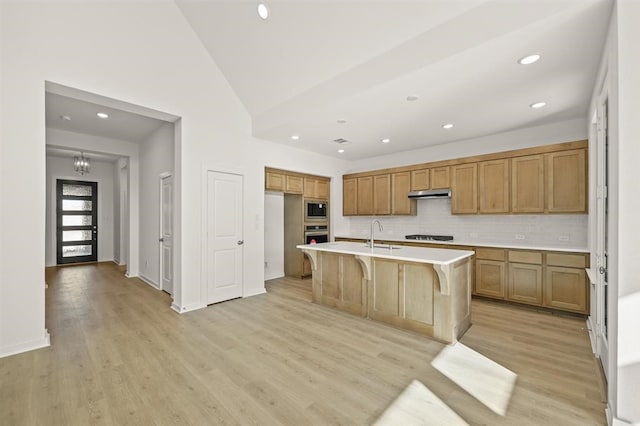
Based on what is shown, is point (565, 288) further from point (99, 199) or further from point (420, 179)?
point (99, 199)

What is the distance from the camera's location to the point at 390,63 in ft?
9.90

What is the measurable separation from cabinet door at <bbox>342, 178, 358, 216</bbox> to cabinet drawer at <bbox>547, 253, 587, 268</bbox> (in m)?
3.69

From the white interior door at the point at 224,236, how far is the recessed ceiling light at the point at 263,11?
2.28 m

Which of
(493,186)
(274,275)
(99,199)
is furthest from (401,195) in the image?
(99,199)

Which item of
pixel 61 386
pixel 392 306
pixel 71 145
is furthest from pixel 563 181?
Answer: pixel 71 145

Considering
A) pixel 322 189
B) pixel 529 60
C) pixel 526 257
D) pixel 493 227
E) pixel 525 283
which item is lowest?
pixel 525 283

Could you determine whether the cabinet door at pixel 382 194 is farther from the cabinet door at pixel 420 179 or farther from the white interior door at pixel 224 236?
the white interior door at pixel 224 236

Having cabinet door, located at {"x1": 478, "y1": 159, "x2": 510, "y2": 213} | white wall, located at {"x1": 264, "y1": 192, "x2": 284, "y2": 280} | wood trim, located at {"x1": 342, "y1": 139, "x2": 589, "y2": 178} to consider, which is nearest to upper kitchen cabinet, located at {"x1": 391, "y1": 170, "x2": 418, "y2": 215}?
wood trim, located at {"x1": 342, "y1": 139, "x2": 589, "y2": 178}

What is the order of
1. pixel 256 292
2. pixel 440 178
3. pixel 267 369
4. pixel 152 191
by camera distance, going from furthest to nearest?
1. pixel 152 191
2. pixel 440 178
3. pixel 256 292
4. pixel 267 369

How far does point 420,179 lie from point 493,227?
5.01ft

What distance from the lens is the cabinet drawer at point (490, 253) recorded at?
4387 mm

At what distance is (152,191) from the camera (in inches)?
226

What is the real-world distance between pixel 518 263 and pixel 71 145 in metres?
8.25

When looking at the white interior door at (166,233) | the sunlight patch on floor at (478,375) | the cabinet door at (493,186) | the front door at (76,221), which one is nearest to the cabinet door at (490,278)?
the cabinet door at (493,186)
